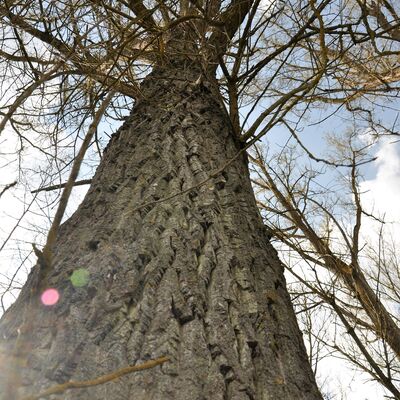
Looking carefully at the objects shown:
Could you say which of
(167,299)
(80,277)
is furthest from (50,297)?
(167,299)

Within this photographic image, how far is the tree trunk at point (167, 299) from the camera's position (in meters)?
0.88

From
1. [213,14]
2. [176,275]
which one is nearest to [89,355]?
[176,275]

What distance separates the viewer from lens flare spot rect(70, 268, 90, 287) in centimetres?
112

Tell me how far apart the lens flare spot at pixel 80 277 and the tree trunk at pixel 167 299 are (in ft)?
0.06

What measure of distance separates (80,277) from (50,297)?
0.09 m

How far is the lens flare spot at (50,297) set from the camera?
1075mm

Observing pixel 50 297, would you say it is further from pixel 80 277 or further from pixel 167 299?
pixel 167 299

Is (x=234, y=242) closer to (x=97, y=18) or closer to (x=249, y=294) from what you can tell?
(x=249, y=294)

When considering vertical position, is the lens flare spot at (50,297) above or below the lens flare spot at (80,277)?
below

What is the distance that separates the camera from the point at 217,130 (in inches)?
83.7

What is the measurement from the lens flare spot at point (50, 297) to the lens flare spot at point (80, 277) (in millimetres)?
50

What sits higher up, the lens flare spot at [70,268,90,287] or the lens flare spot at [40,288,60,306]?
the lens flare spot at [70,268,90,287]

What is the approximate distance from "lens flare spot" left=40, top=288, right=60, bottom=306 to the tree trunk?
2cm

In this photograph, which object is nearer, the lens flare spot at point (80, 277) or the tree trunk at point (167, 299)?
the tree trunk at point (167, 299)
